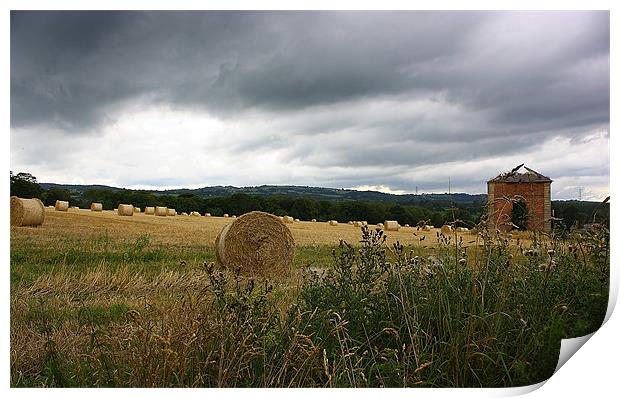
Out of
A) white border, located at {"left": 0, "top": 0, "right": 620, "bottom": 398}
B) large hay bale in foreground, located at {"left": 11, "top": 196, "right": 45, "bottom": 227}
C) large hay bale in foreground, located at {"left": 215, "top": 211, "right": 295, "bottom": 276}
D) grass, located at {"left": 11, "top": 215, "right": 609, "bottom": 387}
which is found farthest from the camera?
large hay bale in foreground, located at {"left": 11, "top": 196, "right": 45, "bottom": 227}

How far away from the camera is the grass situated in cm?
292

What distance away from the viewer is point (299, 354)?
117 inches

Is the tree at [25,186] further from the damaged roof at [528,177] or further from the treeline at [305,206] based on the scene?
the damaged roof at [528,177]

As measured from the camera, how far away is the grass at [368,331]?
2.92 metres

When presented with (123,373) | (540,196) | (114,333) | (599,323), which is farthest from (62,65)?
(599,323)

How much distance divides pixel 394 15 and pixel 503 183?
1.38m

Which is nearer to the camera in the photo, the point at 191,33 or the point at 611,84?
the point at 611,84

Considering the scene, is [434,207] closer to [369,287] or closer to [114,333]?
[369,287]

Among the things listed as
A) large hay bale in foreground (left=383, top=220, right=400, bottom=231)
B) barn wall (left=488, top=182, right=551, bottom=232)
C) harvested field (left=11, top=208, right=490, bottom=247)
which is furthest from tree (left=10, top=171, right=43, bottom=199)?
large hay bale in foreground (left=383, top=220, right=400, bottom=231)

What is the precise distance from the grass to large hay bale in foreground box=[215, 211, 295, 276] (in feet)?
10.9

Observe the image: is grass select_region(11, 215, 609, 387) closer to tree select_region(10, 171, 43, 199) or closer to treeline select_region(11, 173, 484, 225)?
treeline select_region(11, 173, 484, 225)

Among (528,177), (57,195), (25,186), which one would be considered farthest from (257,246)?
(528,177)

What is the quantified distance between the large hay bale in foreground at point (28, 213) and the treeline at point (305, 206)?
3.12 ft
